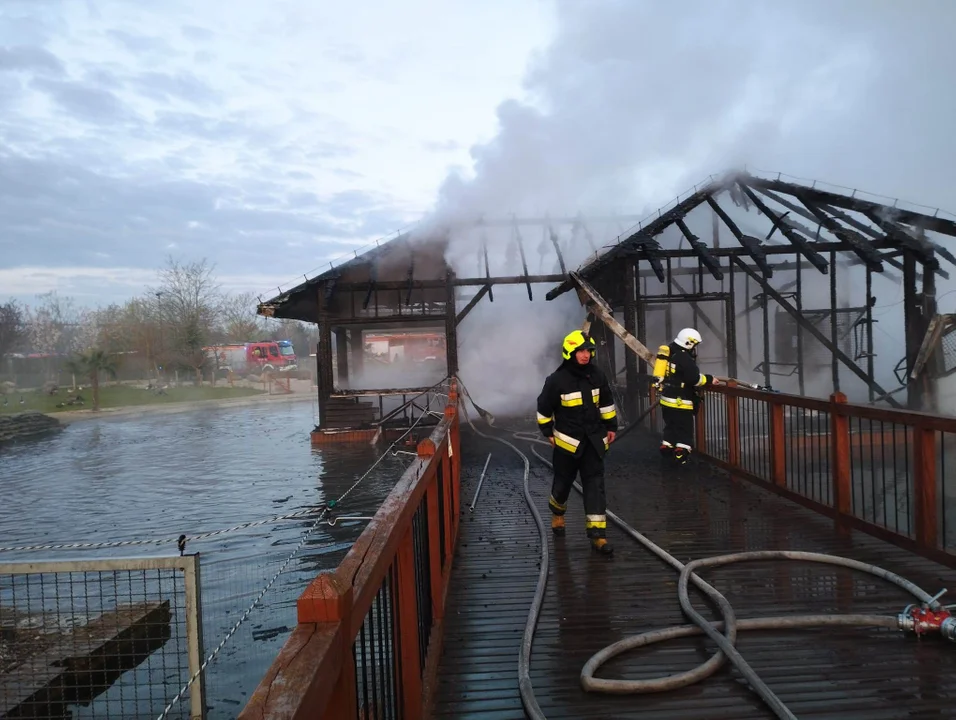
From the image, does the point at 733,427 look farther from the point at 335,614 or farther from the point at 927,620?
the point at 335,614

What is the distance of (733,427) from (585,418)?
3.22 m

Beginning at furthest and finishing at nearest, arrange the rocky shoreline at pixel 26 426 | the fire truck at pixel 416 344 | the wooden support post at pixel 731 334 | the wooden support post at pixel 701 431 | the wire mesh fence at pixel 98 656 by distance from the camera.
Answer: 1. the fire truck at pixel 416 344
2. the rocky shoreline at pixel 26 426
3. the wooden support post at pixel 731 334
4. the wooden support post at pixel 701 431
5. the wire mesh fence at pixel 98 656

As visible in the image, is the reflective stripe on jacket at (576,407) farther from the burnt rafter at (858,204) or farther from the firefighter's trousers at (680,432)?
the burnt rafter at (858,204)

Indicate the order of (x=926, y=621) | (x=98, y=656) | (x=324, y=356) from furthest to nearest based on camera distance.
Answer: (x=324, y=356) < (x=98, y=656) < (x=926, y=621)

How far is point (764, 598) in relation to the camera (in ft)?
14.0

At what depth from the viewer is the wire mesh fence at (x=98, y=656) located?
4094mm

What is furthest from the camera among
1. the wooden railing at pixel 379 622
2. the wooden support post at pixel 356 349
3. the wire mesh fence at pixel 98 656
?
the wooden support post at pixel 356 349

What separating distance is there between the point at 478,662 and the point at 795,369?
1314 cm

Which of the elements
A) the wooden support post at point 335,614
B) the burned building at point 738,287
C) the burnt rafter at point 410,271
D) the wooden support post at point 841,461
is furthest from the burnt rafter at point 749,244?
the wooden support post at point 335,614

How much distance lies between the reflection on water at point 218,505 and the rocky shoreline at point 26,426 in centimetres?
230

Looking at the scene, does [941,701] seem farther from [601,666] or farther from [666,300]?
[666,300]

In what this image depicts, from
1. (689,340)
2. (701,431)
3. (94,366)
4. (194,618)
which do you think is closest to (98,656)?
(194,618)

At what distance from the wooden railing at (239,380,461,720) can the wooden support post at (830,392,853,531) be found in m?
3.11

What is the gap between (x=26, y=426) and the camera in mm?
25578
